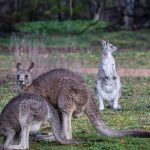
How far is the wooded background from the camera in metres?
34.3

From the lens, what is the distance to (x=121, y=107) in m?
12.7

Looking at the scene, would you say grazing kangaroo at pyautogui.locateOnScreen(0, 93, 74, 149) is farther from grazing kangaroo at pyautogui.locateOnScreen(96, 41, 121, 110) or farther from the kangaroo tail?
grazing kangaroo at pyautogui.locateOnScreen(96, 41, 121, 110)

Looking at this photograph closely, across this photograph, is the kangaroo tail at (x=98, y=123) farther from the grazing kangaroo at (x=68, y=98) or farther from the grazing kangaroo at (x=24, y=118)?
the grazing kangaroo at (x=24, y=118)

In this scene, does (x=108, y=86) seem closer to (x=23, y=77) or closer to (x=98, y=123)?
(x=23, y=77)

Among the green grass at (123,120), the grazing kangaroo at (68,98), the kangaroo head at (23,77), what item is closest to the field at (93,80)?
the green grass at (123,120)

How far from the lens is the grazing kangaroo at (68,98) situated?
8.98 metres

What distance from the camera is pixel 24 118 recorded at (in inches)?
335

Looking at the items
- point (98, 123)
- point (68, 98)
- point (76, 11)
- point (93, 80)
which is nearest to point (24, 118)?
point (68, 98)

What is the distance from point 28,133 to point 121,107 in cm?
446

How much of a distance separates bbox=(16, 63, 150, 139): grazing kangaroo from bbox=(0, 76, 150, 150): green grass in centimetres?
16

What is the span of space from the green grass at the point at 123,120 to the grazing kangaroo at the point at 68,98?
0.16m

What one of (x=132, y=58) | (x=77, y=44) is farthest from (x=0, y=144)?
(x=77, y=44)

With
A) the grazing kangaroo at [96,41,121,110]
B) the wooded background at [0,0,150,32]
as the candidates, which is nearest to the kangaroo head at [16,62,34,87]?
the grazing kangaroo at [96,41,121,110]

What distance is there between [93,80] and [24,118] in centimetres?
763
